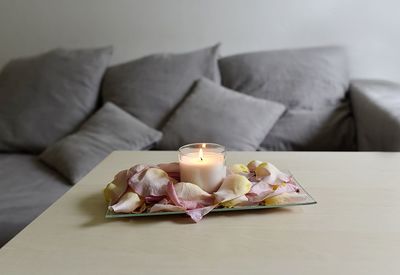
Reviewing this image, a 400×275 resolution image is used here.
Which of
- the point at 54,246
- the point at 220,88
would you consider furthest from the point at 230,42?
the point at 54,246

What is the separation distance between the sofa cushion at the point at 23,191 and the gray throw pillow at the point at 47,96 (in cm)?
15

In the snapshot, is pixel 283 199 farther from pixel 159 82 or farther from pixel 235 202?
pixel 159 82

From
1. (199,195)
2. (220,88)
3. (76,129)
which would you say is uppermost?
(199,195)

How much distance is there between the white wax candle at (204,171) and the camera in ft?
2.99

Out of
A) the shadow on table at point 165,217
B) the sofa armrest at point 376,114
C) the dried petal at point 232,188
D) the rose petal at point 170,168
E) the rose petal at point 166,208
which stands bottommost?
the sofa armrest at point 376,114

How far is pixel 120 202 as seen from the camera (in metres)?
0.88

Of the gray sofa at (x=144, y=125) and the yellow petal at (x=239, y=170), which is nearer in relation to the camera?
the yellow petal at (x=239, y=170)

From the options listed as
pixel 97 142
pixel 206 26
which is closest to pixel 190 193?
pixel 97 142

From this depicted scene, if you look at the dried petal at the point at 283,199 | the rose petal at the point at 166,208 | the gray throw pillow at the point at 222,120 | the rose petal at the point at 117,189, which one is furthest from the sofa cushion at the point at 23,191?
the dried petal at the point at 283,199

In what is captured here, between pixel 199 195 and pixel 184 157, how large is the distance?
9 centimetres

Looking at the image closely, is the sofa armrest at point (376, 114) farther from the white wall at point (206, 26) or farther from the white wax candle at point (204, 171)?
the white wax candle at point (204, 171)

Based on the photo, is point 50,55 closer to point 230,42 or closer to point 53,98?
point 53,98

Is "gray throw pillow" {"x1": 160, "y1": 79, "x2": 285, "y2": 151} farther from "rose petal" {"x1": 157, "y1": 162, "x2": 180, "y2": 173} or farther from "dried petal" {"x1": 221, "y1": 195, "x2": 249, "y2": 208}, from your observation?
"dried petal" {"x1": 221, "y1": 195, "x2": 249, "y2": 208}

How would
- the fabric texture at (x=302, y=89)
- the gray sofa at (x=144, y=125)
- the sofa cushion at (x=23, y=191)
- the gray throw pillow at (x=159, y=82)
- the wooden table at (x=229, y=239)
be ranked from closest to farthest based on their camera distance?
the wooden table at (x=229, y=239) < the sofa cushion at (x=23, y=191) < the gray sofa at (x=144, y=125) < the fabric texture at (x=302, y=89) < the gray throw pillow at (x=159, y=82)
